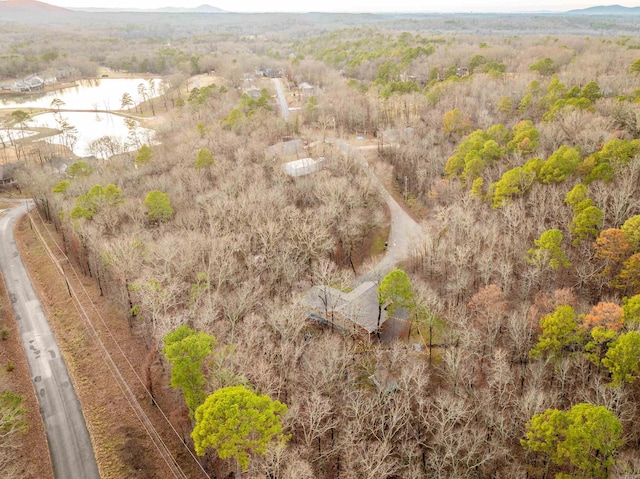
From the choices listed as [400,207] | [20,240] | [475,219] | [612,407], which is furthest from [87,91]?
[612,407]

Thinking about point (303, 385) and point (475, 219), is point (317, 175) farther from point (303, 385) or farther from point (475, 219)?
point (303, 385)

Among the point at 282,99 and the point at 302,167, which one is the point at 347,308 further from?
the point at 282,99

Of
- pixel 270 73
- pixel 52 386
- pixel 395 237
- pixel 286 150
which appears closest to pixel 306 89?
pixel 270 73

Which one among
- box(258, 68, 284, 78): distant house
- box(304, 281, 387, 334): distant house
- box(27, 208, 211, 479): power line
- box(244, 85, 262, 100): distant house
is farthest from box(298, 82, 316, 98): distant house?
box(304, 281, 387, 334): distant house

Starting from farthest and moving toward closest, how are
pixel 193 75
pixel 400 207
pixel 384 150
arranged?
pixel 193 75, pixel 384 150, pixel 400 207

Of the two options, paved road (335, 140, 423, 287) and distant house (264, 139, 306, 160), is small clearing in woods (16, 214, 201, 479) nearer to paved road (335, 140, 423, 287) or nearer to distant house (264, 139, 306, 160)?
paved road (335, 140, 423, 287)
